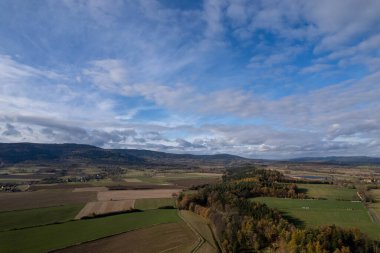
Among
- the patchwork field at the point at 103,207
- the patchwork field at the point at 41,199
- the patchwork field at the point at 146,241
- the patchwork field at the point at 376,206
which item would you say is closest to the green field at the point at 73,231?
the patchwork field at the point at 146,241

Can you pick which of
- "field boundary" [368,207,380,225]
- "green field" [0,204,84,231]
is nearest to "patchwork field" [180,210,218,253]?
"green field" [0,204,84,231]

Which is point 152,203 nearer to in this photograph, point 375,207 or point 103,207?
point 103,207

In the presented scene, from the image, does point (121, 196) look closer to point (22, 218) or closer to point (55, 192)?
point (55, 192)

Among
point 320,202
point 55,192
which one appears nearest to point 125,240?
point 320,202

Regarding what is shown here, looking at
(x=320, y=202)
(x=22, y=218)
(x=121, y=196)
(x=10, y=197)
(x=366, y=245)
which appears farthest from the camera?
(x=121, y=196)

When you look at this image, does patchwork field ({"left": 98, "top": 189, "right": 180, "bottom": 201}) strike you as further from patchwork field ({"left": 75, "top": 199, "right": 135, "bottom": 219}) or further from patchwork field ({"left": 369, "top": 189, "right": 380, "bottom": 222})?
patchwork field ({"left": 369, "top": 189, "right": 380, "bottom": 222})

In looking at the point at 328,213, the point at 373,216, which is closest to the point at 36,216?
the point at 328,213

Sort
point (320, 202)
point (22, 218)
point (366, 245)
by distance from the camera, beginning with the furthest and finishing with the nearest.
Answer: point (320, 202), point (22, 218), point (366, 245)
